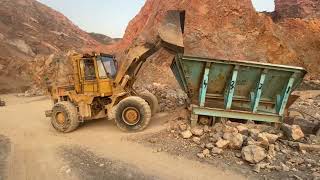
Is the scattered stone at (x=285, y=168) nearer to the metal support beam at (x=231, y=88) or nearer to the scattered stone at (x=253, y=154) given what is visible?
the scattered stone at (x=253, y=154)

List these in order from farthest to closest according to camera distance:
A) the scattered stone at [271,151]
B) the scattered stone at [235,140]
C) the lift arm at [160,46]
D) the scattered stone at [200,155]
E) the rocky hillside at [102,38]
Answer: the rocky hillside at [102,38]
the lift arm at [160,46]
the scattered stone at [235,140]
the scattered stone at [200,155]
the scattered stone at [271,151]

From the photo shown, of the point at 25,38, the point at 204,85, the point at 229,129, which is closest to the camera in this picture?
the point at 229,129

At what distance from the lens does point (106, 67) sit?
347 inches

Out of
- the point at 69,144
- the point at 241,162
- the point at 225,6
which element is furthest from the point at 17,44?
the point at 241,162

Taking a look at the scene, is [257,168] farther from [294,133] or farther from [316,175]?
[294,133]

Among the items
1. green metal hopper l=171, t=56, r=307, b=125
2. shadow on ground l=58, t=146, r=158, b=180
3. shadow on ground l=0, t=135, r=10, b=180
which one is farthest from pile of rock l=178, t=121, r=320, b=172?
shadow on ground l=0, t=135, r=10, b=180

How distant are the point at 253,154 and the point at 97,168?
274 cm

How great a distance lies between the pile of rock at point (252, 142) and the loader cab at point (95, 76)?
2.25 m

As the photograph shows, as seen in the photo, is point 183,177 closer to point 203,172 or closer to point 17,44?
point 203,172

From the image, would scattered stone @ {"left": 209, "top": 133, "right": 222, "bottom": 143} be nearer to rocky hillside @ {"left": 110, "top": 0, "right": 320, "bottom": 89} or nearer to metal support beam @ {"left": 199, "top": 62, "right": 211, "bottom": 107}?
metal support beam @ {"left": 199, "top": 62, "right": 211, "bottom": 107}

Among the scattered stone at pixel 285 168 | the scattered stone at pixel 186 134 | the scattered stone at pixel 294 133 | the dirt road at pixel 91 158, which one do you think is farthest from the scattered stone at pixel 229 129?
the scattered stone at pixel 285 168

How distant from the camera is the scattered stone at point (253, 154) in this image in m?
6.04

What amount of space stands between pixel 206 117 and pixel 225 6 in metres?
17.7

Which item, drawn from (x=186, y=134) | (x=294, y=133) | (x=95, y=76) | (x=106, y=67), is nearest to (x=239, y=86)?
(x=294, y=133)
